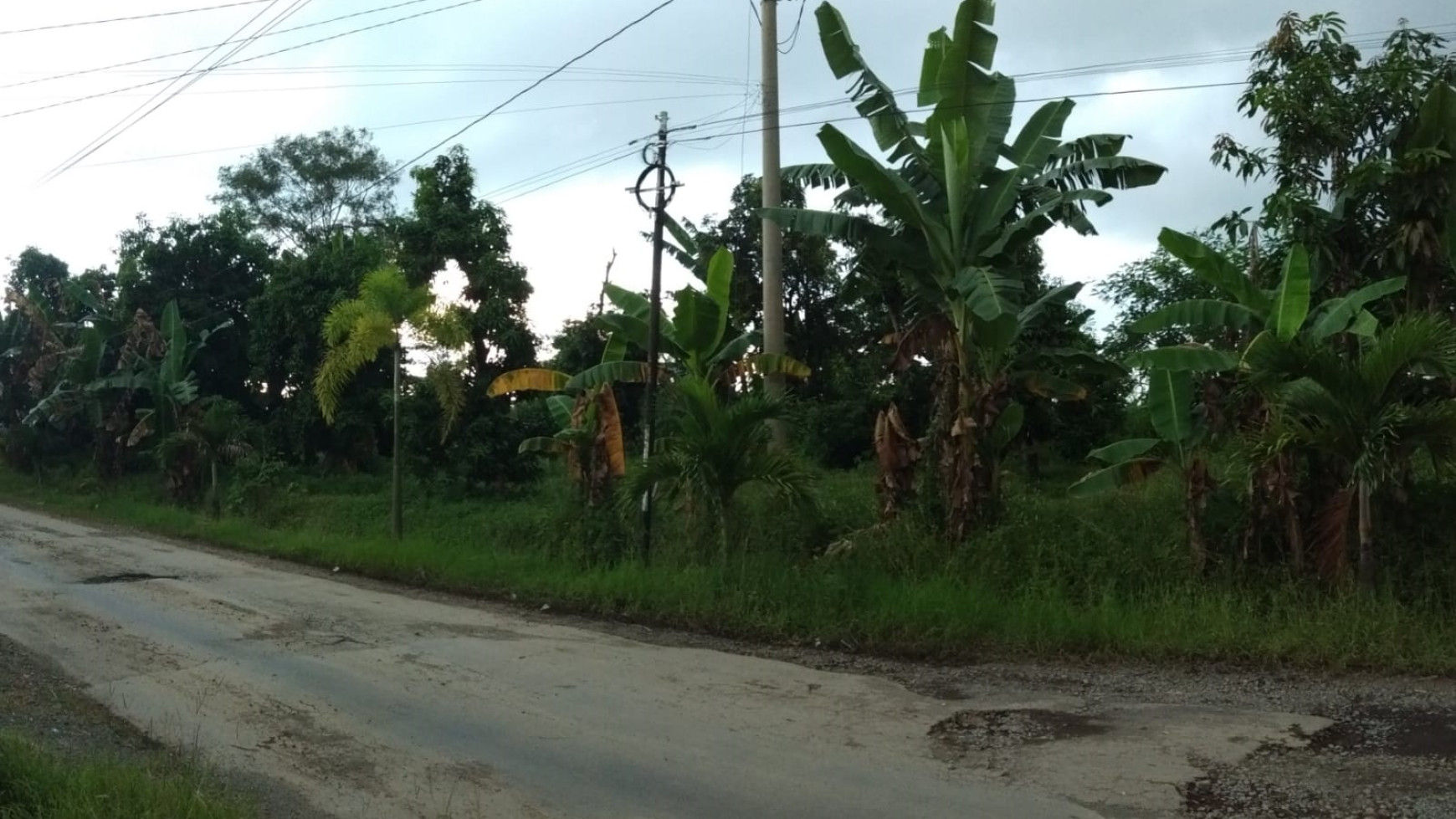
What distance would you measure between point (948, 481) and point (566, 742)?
22.8 feet

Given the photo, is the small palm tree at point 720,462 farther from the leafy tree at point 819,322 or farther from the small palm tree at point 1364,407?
the leafy tree at point 819,322

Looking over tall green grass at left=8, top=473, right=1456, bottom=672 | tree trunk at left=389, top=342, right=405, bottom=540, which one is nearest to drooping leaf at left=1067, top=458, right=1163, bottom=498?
tall green grass at left=8, top=473, right=1456, bottom=672

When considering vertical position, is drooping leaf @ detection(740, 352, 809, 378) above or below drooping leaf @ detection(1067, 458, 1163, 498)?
above

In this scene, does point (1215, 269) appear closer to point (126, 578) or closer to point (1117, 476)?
point (1117, 476)

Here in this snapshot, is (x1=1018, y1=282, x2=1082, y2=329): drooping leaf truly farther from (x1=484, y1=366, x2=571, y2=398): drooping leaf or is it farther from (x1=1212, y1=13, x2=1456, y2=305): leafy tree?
(x1=484, y1=366, x2=571, y2=398): drooping leaf

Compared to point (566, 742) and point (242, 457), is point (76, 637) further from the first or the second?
point (242, 457)

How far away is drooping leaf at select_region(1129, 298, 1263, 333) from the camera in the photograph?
480 inches

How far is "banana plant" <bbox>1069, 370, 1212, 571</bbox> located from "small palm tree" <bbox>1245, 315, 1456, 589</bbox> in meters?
0.98

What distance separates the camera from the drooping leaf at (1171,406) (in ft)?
39.5

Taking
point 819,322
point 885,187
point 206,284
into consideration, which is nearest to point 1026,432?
point 819,322

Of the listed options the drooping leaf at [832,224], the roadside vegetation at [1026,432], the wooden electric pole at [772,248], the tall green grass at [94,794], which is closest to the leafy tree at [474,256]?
the roadside vegetation at [1026,432]

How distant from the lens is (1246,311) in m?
12.1

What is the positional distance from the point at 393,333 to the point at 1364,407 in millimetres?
13496

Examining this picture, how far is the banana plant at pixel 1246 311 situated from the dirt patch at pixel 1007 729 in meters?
4.84
